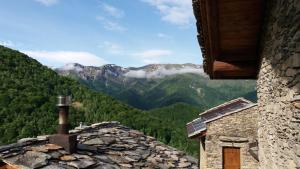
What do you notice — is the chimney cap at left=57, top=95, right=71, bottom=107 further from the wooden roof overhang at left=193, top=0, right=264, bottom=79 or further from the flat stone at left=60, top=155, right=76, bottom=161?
the wooden roof overhang at left=193, top=0, right=264, bottom=79

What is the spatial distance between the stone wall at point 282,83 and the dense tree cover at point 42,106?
37.5m

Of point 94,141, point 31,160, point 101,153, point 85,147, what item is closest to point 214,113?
point 94,141

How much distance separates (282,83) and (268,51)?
106cm

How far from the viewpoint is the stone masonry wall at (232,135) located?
634 inches

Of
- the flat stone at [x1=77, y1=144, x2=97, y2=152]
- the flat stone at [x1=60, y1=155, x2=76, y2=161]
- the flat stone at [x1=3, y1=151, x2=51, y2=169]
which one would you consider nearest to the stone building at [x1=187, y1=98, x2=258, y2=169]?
the flat stone at [x1=77, y1=144, x2=97, y2=152]

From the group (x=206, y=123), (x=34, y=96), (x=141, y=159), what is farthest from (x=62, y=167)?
(x=34, y=96)

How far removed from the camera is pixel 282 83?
384cm

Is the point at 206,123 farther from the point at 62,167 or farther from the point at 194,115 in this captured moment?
the point at 194,115

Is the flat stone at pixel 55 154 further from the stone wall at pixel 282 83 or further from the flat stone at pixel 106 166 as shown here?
the stone wall at pixel 282 83

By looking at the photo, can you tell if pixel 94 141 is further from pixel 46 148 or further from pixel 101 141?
pixel 46 148

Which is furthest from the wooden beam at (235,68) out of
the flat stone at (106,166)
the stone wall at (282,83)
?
the flat stone at (106,166)

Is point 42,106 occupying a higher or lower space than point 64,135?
lower

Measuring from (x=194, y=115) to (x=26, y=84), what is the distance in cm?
4815

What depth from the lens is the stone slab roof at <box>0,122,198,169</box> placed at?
6.68 metres
